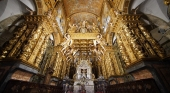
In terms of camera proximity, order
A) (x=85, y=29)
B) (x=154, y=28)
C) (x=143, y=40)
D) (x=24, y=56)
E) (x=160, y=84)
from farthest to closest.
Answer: (x=85, y=29) → (x=154, y=28) → (x=143, y=40) → (x=24, y=56) → (x=160, y=84)

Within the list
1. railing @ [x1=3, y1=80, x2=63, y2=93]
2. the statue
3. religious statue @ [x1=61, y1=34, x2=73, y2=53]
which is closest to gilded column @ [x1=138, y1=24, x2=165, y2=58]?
railing @ [x1=3, y1=80, x2=63, y2=93]

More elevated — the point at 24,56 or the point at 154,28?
the point at 154,28

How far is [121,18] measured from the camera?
6.27 m

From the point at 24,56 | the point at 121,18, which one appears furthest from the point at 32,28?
the point at 121,18

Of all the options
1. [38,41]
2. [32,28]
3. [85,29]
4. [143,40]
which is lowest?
[143,40]

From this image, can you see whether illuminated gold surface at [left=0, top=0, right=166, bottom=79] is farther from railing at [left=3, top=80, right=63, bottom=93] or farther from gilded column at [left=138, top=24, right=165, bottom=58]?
railing at [left=3, top=80, right=63, bottom=93]

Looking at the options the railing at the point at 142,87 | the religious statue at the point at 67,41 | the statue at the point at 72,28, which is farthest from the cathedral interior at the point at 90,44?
the statue at the point at 72,28

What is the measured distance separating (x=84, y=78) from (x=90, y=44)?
477cm

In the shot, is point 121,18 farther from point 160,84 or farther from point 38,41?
point 38,41

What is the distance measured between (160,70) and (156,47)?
147 centimetres

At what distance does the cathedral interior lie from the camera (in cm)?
384

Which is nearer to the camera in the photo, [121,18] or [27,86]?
[27,86]

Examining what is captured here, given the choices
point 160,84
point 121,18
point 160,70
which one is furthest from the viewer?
point 121,18

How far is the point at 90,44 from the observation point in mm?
12758
